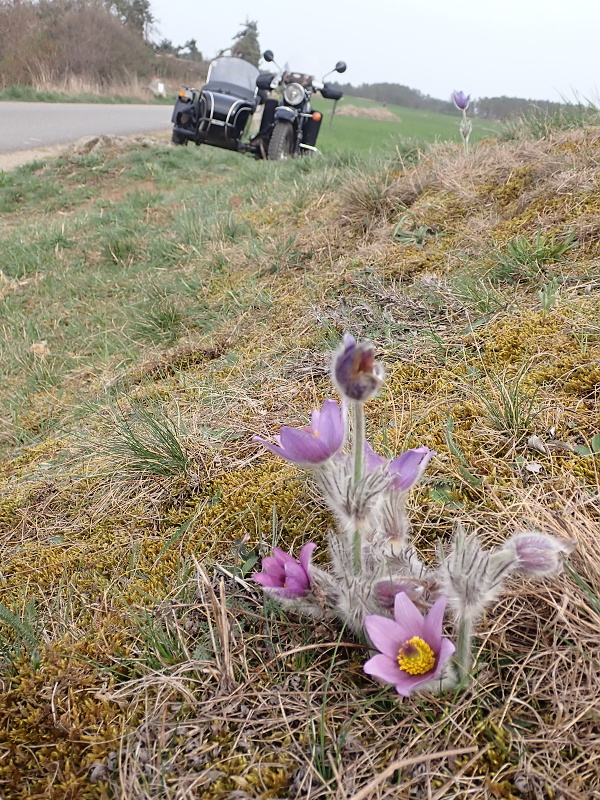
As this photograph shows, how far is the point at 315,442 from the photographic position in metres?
0.95

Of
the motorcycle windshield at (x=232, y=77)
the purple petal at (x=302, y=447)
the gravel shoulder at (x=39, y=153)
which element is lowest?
the purple petal at (x=302, y=447)

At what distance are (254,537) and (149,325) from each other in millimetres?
2046

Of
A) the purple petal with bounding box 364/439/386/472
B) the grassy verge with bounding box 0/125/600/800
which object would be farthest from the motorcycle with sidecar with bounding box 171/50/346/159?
the purple petal with bounding box 364/439/386/472

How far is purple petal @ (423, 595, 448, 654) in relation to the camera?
2.89ft

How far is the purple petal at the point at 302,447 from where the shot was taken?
939mm

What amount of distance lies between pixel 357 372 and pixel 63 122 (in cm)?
1725

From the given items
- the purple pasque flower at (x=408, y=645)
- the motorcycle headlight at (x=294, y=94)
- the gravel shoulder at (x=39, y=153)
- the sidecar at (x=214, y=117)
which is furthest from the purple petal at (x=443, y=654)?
the gravel shoulder at (x=39, y=153)

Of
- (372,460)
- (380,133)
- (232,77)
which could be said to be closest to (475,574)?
(372,460)

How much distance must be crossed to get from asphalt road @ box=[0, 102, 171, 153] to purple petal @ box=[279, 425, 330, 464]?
12933 mm

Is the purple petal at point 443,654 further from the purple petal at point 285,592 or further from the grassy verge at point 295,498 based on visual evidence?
the purple petal at point 285,592

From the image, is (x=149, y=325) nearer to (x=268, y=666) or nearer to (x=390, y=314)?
(x=390, y=314)

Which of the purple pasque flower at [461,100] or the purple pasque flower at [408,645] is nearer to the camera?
the purple pasque flower at [408,645]

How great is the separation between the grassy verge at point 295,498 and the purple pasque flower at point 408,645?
80mm

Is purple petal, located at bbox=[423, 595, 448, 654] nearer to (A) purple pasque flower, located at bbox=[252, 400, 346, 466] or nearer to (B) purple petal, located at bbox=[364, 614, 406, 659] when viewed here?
(B) purple petal, located at bbox=[364, 614, 406, 659]
